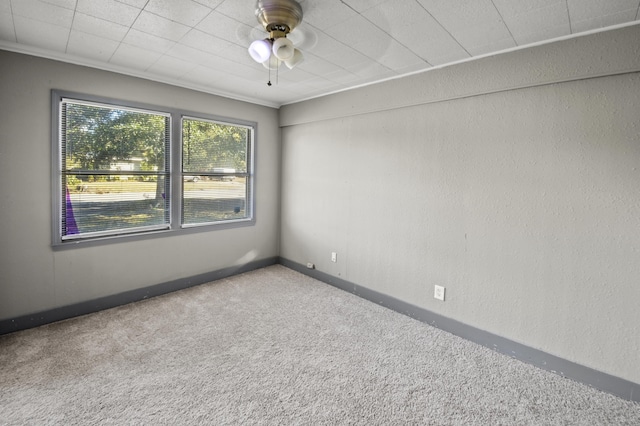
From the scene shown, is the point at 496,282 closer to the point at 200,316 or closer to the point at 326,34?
the point at 326,34

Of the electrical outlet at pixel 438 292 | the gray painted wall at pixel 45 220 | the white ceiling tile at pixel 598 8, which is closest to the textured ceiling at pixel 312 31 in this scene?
the white ceiling tile at pixel 598 8

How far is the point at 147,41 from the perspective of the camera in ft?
7.73

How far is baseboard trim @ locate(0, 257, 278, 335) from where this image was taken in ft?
8.68

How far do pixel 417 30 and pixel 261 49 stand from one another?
1.06 m

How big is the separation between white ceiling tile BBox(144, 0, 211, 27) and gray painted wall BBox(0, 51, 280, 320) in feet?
4.78

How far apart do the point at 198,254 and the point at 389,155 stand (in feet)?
8.33

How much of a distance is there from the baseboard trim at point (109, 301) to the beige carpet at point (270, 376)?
0.34ft

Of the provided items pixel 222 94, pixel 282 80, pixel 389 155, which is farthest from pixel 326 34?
pixel 222 94

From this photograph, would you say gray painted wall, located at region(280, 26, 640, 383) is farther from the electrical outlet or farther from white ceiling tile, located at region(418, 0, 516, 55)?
white ceiling tile, located at region(418, 0, 516, 55)

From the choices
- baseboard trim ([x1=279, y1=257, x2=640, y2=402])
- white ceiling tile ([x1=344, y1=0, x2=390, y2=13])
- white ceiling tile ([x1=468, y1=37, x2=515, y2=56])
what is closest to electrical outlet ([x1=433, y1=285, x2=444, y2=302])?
baseboard trim ([x1=279, y1=257, x2=640, y2=402])

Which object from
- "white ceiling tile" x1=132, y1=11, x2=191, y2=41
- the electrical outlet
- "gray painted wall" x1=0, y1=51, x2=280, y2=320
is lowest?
the electrical outlet

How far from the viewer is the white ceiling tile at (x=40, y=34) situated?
82.4 inches

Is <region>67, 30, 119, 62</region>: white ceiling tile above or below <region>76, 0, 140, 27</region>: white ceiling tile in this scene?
above

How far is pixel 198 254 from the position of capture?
3775mm
